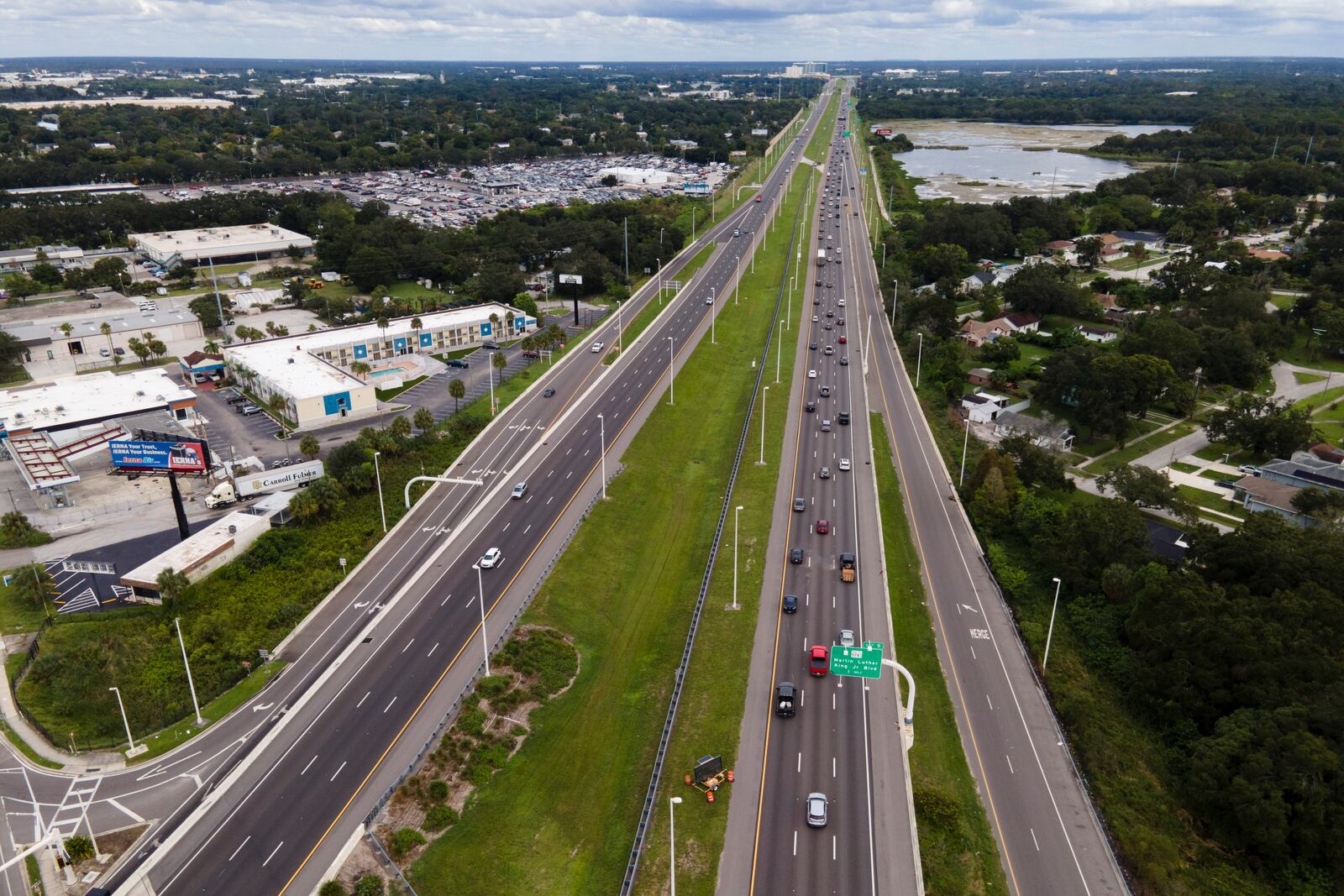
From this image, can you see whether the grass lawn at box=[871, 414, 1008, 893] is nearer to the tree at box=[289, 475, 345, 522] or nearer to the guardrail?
the guardrail

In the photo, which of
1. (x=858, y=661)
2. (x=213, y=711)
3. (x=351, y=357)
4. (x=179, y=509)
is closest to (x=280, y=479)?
(x=179, y=509)

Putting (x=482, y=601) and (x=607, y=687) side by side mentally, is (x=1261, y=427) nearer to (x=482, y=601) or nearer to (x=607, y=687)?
(x=607, y=687)

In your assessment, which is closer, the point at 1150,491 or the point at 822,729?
the point at 822,729

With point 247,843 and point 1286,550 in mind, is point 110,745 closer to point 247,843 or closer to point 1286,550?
point 247,843

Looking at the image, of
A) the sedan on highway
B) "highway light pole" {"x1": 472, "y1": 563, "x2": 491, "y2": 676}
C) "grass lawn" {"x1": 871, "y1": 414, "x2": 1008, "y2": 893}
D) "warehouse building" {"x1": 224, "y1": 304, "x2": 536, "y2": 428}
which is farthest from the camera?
"warehouse building" {"x1": 224, "y1": 304, "x2": 536, "y2": 428}

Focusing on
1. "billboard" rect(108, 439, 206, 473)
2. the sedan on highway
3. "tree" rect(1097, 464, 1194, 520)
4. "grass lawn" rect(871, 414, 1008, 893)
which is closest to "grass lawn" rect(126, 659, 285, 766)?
"billboard" rect(108, 439, 206, 473)
